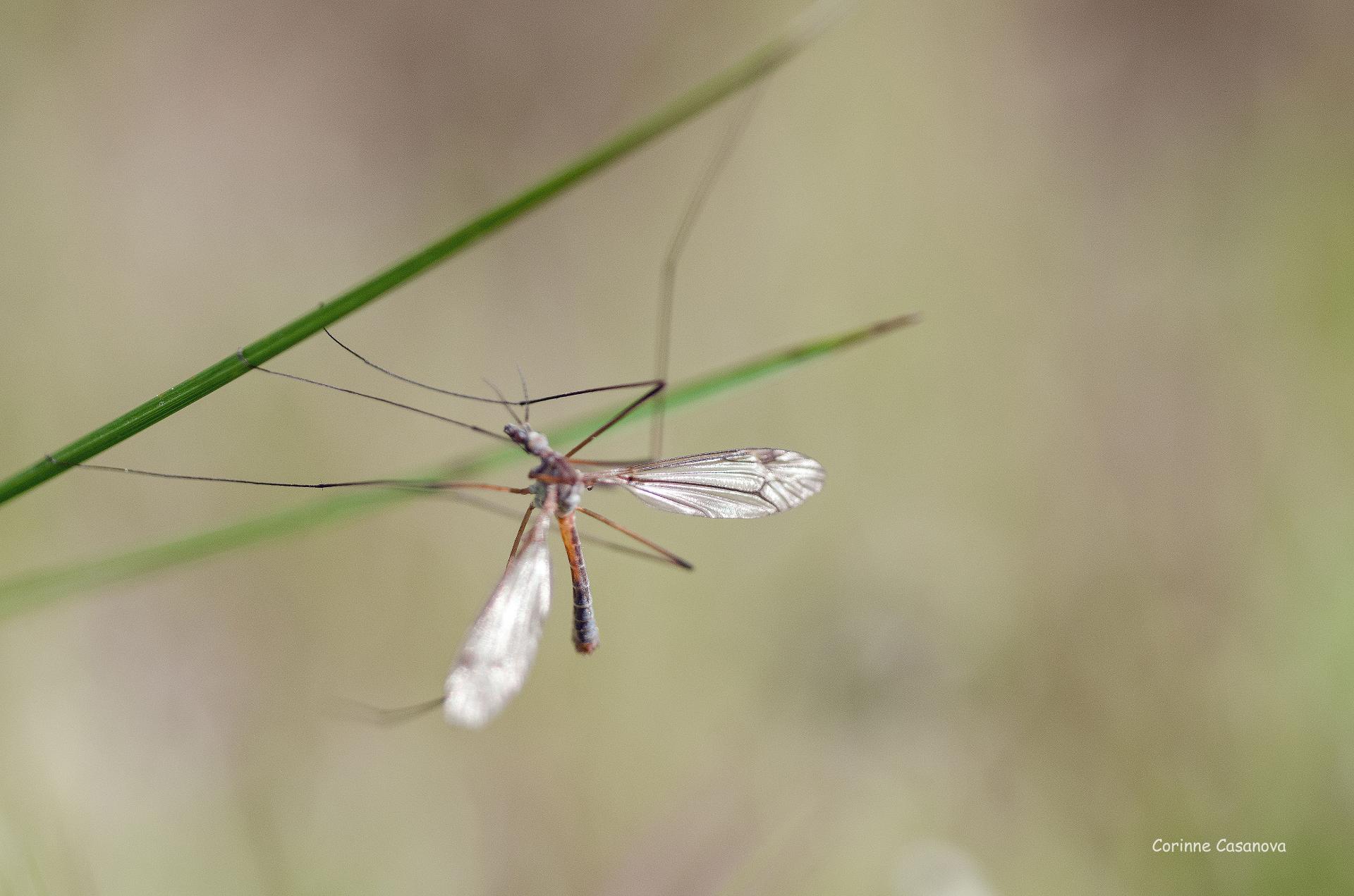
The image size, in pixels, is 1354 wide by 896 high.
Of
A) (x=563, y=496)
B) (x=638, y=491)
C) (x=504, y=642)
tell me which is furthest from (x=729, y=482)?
(x=504, y=642)

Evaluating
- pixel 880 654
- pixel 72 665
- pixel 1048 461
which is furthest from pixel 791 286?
pixel 72 665

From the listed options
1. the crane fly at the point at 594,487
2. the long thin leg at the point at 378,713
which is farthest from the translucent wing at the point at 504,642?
the long thin leg at the point at 378,713

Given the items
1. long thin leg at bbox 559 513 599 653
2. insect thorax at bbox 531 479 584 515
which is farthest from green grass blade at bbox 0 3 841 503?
long thin leg at bbox 559 513 599 653

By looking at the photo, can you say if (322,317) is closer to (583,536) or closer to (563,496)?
(563,496)

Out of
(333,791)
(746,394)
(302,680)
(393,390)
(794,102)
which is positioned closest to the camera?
(333,791)

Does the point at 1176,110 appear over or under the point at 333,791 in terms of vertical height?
over

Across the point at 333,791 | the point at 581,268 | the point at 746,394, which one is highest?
the point at 581,268

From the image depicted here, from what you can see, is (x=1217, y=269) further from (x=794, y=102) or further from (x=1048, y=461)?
(x=794, y=102)

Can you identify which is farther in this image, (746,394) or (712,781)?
(746,394)

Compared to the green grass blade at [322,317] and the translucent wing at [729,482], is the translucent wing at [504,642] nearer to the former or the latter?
the translucent wing at [729,482]
